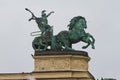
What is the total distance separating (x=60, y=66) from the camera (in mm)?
52750

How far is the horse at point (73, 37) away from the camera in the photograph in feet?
175

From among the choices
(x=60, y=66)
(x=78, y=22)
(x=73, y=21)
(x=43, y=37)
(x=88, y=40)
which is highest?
(x=73, y=21)

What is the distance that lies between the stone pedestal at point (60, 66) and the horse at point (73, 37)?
114 cm

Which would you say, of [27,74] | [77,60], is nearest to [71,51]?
[77,60]

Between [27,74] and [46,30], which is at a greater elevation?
[46,30]

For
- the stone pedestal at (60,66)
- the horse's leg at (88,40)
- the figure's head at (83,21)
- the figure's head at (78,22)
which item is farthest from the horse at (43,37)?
the horse's leg at (88,40)

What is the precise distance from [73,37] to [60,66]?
3090 millimetres

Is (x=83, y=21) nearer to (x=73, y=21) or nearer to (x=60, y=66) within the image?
(x=73, y=21)

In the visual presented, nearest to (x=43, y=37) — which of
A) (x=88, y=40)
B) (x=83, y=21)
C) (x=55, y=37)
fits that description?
(x=55, y=37)

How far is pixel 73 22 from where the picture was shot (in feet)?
181

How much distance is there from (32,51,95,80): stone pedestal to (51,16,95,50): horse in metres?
1.14

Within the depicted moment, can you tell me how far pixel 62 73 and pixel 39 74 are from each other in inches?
84.4

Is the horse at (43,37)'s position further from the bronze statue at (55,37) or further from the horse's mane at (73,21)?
the horse's mane at (73,21)

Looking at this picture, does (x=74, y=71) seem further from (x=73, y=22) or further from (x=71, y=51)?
(x=73, y=22)
